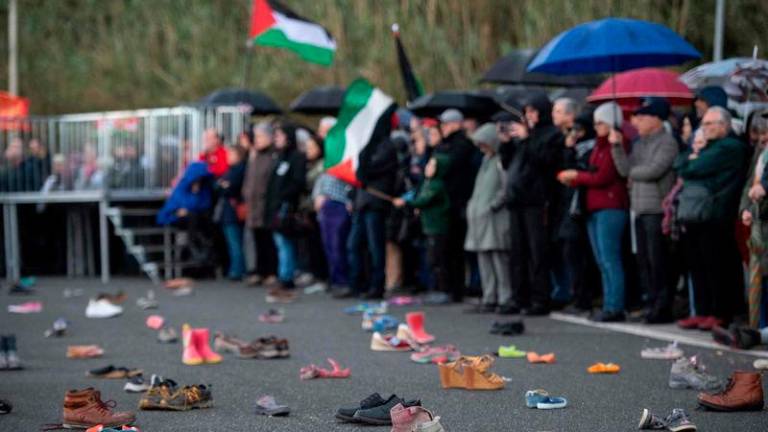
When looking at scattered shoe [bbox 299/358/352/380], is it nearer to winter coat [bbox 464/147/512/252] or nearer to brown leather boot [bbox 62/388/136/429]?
brown leather boot [bbox 62/388/136/429]

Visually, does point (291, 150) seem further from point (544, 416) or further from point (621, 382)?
point (544, 416)

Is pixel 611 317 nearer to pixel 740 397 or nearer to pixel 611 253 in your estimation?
pixel 611 253

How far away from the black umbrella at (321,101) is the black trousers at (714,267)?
1003 cm

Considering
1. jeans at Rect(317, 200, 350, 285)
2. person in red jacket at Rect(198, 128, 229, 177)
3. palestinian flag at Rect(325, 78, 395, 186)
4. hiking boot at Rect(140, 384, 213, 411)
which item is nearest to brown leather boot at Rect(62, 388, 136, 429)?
hiking boot at Rect(140, 384, 213, 411)

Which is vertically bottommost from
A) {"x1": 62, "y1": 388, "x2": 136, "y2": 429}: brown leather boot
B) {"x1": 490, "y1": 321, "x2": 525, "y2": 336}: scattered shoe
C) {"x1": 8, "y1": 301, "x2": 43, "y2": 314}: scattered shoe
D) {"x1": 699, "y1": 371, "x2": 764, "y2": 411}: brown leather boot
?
{"x1": 8, "y1": 301, "x2": 43, "y2": 314}: scattered shoe

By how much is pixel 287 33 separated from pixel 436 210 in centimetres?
411

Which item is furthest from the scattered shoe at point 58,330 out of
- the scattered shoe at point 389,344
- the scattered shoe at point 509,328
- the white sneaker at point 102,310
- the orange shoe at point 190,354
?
the scattered shoe at point 509,328

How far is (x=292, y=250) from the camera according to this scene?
19.8 metres

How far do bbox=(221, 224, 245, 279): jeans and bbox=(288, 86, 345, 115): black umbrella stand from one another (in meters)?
2.13

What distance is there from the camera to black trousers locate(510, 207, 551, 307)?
14828 mm

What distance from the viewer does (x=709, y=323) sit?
12.7 m

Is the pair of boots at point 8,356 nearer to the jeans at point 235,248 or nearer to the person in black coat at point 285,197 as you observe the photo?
the person in black coat at point 285,197

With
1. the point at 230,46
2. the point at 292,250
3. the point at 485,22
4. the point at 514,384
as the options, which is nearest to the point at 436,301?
the point at 292,250

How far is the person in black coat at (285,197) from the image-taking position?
768 inches
